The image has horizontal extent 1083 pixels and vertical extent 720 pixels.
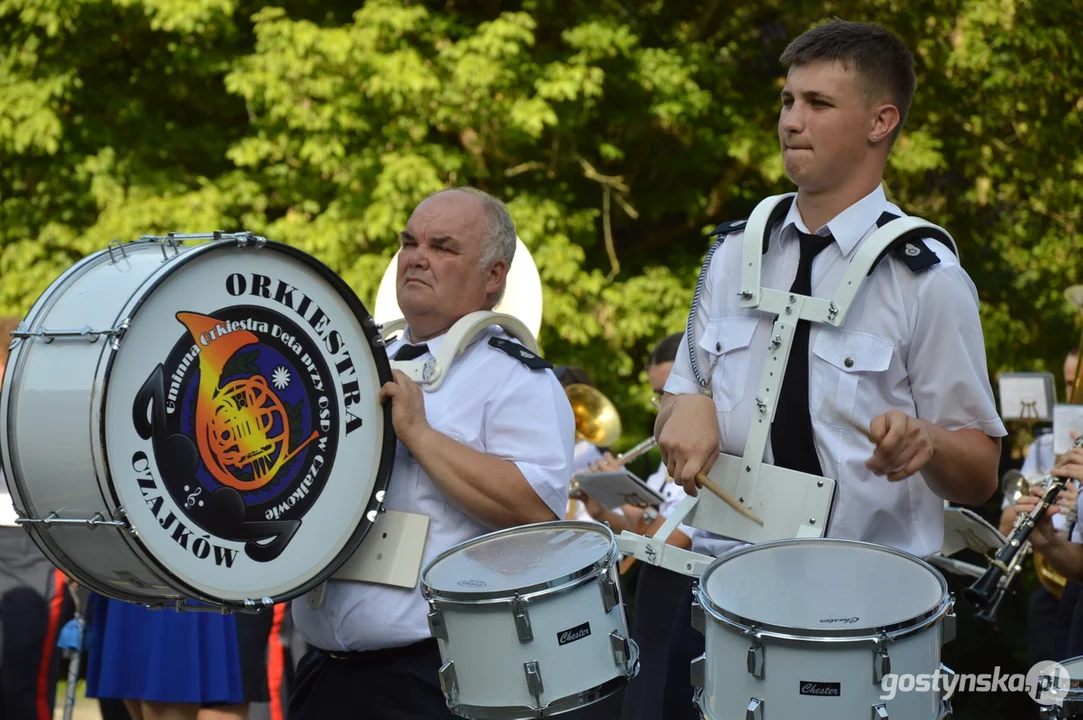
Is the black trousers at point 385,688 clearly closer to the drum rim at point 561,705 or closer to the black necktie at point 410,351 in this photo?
the drum rim at point 561,705

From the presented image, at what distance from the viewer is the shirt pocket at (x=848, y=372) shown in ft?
8.29

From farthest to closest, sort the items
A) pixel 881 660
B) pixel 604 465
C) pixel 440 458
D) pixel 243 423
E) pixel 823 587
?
pixel 604 465 → pixel 440 458 → pixel 243 423 → pixel 823 587 → pixel 881 660

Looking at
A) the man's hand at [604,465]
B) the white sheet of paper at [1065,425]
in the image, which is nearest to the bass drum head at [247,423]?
the white sheet of paper at [1065,425]

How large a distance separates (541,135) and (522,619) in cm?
957

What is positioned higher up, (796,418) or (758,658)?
(796,418)

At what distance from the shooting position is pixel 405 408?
119 inches

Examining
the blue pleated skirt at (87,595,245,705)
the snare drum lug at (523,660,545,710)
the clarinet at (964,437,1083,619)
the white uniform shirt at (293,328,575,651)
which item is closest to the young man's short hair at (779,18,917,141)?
the white uniform shirt at (293,328,575,651)

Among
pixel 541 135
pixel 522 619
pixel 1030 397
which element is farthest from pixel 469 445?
pixel 541 135

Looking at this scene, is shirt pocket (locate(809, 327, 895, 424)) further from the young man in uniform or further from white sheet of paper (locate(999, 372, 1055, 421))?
white sheet of paper (locate(999, 372, 1055, 421))

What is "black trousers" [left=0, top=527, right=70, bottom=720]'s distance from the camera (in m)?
5.58

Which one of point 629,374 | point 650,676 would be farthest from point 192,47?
point 650,676

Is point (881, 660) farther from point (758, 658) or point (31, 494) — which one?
point (31, 494)

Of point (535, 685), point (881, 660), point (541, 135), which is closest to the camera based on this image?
point (881, 660)

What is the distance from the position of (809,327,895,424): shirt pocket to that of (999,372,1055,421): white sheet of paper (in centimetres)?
427
